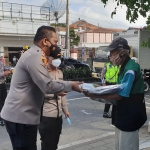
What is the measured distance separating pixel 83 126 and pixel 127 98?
11.8 ft

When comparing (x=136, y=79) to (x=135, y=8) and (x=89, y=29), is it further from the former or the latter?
(x=89, y=29)

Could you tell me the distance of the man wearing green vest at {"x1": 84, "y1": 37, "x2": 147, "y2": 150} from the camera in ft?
8.47

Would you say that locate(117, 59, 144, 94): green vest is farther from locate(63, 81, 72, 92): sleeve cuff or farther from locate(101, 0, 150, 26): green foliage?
locate(101, 0, 150, 26): green foliage

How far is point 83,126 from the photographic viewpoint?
20.0ft

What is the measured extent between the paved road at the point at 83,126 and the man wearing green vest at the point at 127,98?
2.16 meters

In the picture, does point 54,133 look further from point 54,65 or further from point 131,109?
point 131,109

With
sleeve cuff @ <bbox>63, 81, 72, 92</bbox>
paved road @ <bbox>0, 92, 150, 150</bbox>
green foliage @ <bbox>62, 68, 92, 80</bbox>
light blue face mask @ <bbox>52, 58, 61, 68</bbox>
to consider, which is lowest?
paved road @ <bbox>0, 92, 150, 150</bbox>

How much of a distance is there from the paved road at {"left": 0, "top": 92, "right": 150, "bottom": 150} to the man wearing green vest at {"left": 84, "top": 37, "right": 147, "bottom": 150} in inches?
85.1

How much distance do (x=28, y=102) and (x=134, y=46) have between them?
418 inches

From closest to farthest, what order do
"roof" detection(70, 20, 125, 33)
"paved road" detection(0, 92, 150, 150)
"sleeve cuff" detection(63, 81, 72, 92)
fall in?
"sleeve cuff" detection(63, 81, 72, 92)
"paved road" detection(0, 92, 150, 150)
"roof" detection(70, 20, 125, 33)

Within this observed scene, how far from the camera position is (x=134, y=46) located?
1240cm

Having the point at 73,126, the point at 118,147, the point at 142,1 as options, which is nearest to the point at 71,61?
the point at 73,126

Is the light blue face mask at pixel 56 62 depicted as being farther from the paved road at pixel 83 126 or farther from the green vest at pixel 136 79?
the paved road at pixel 83 126

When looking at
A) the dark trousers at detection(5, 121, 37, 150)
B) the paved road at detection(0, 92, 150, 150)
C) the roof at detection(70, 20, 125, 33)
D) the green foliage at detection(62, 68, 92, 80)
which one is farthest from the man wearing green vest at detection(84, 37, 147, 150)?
the roof at detection(70, 20, 125, 33)
